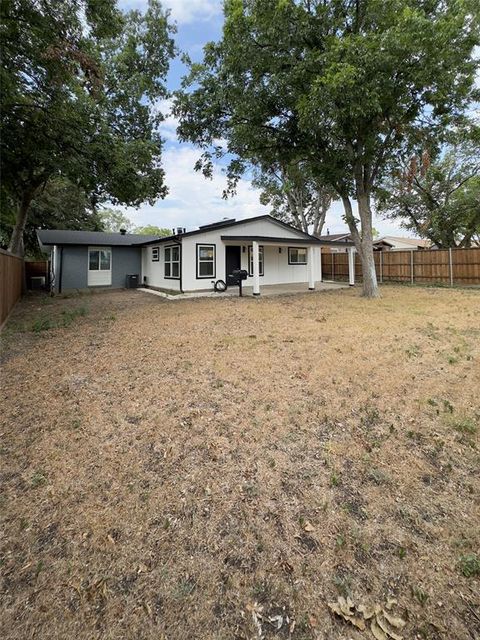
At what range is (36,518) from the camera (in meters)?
2.07

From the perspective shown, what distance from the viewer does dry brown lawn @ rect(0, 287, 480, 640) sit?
1.57 metres

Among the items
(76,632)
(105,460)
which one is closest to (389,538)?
(76,632)

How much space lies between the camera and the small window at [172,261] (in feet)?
45.5

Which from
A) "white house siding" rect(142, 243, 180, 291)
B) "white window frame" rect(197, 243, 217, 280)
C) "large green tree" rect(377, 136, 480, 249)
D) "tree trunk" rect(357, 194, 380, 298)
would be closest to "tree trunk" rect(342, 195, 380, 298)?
"tree trunk" rect(357, 194, 380, 298)

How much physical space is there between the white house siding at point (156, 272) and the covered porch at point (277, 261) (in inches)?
101

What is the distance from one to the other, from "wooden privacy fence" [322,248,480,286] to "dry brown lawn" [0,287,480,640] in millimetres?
12751

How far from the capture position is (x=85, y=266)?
15.9 m

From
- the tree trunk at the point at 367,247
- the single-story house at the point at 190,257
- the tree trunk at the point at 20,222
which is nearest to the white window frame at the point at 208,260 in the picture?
the single-story house at the point at 190,257

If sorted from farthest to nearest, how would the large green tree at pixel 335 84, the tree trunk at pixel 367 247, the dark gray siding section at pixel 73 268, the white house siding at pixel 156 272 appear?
the dark gray siding section at pixel 73 268 < the white house siding at pixel 156 272 < the tree trunk at pixel 367 247 < the large green tree at pixel 335 84

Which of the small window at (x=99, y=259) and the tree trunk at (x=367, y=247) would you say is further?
the small window at (x=99, y=259)

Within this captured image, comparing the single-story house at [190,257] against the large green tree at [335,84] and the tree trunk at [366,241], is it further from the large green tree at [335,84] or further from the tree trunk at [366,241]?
the large green tree at [335,84]

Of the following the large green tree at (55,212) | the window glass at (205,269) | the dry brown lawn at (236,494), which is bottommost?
the dry brown lawn at (236,494)

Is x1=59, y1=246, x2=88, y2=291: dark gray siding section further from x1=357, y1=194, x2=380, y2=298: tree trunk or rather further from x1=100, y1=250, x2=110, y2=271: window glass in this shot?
x1=357, y1=194, x2=380, y2=298: tree trunk

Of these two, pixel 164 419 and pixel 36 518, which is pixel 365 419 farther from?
pixel 36 518
